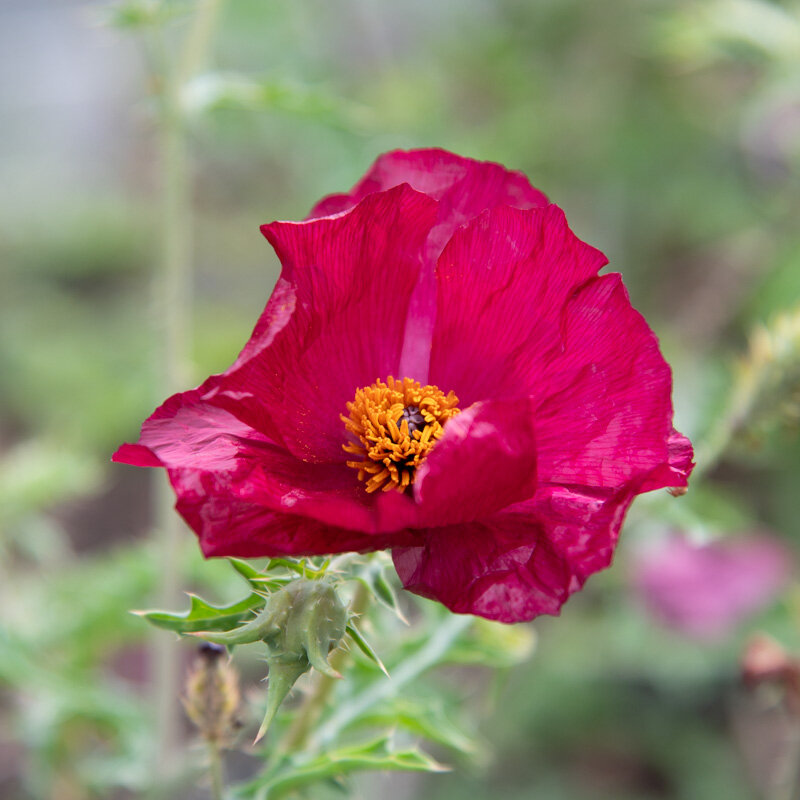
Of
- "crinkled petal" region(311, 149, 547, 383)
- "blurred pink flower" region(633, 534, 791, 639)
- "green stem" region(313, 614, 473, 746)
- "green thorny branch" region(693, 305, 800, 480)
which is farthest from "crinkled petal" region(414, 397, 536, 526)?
"blurred pink flower" region(633, 534, 791, 639)

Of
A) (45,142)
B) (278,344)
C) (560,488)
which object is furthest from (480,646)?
(45,142)

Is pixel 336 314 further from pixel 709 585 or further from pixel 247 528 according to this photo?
pixel 709 585

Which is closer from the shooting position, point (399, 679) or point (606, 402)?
point (606, 402)

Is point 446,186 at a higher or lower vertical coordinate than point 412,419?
higher

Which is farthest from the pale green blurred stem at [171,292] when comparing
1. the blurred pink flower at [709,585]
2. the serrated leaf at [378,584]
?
the blurred pink flower at [709,585]

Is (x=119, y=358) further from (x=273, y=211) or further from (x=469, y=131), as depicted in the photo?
(x=469, y=131)

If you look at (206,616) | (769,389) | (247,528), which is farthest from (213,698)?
(769,389)

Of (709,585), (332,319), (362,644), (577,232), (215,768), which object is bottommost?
(709,585)

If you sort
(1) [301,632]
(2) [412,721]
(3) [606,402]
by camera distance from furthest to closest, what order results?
(2) [412,721] → (3) [606,402] → (1) [301,632]
